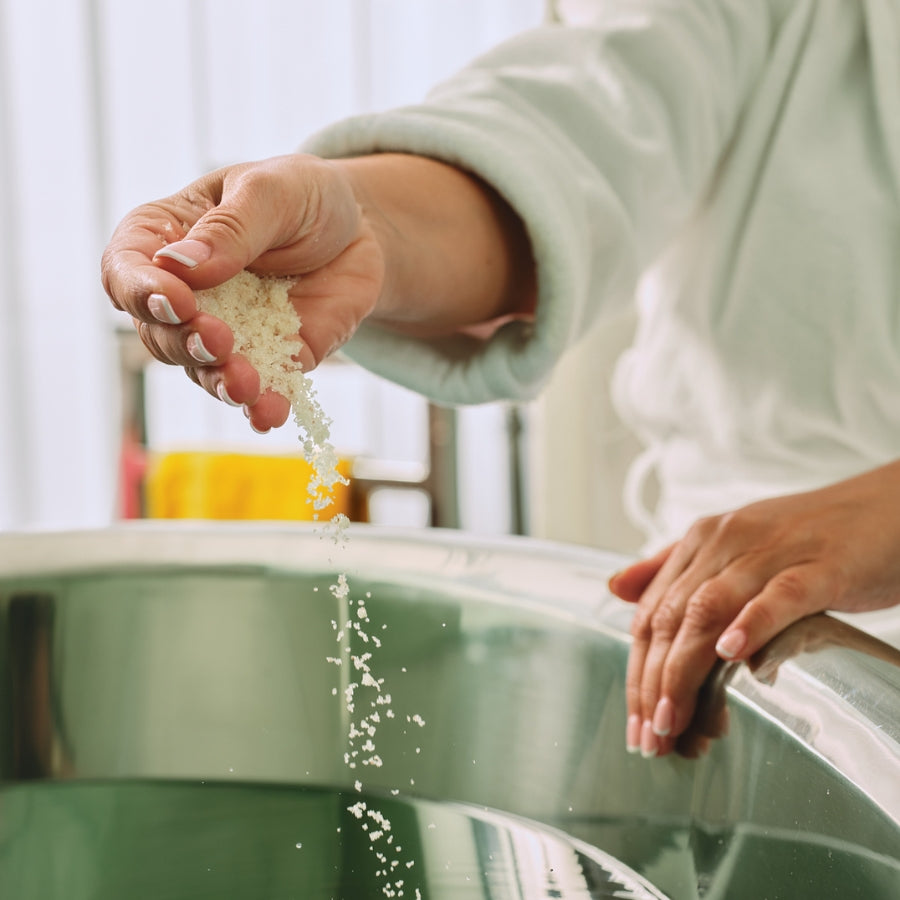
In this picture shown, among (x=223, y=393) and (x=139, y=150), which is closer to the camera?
(x=223, y=393)

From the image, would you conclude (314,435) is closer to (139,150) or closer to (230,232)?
(230,232)

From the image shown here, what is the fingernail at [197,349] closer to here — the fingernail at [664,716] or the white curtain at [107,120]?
the fingernail at [664,716]

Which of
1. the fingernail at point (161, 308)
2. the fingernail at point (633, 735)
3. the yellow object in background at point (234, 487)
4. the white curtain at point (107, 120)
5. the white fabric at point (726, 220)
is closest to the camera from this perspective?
the fingernail at point (161, 308)

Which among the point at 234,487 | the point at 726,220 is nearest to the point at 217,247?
the point at 726,220

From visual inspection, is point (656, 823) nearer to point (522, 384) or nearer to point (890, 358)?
point (522, 384)

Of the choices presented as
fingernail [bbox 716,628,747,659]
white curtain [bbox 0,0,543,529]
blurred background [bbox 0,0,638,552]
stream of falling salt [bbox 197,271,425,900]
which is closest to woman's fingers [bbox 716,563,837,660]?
fingernail [bbox 716,628,747,659]

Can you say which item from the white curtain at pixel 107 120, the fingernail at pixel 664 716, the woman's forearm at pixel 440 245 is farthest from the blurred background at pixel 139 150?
the fingernail at pixel 664 716

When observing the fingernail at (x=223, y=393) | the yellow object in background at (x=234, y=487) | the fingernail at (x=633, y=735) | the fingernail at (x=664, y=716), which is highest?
the fingernail at (x=223, y=393)

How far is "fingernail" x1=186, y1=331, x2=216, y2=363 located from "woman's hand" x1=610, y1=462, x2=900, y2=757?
0.55 ft

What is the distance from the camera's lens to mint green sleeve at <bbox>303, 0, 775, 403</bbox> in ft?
1.34

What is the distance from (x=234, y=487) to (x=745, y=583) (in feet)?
2.48

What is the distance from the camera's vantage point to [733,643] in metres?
0.30

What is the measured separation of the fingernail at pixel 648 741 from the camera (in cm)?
32

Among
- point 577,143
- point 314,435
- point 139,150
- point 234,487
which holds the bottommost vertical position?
point 234,487
